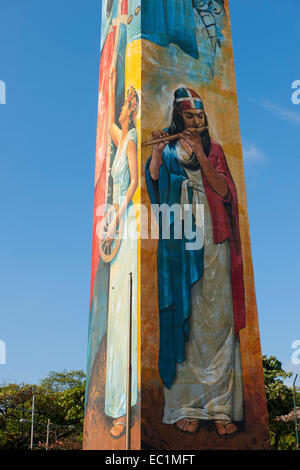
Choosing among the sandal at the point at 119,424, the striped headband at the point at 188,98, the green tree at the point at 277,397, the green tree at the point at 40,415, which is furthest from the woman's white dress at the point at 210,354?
the green tree at the point at 40,415

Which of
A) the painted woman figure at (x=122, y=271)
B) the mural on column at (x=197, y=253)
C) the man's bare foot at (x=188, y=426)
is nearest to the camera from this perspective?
the man's bare foot at (x=188, y=426)

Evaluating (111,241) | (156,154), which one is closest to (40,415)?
(111,241)

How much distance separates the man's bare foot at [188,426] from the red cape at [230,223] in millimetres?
4082

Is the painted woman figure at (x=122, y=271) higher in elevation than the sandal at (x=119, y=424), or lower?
higher

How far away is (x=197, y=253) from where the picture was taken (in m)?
22.3

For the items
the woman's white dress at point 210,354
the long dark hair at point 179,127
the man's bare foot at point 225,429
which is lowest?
the man's bare foot at point 225,429

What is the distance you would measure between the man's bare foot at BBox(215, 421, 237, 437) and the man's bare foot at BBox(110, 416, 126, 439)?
3.37 meters

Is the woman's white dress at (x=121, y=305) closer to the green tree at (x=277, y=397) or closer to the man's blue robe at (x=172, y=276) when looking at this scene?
the man's blue robe at (x=172, y=276)

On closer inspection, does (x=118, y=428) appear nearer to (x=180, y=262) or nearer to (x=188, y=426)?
(x=188, y=426)

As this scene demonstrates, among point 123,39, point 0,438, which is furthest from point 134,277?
point 0,438

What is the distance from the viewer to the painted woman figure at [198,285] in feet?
65.8

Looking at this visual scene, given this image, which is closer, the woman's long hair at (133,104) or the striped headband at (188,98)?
the woman's long hair at (133,104)

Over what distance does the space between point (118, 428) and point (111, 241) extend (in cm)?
801

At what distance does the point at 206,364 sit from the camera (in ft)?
68.1
